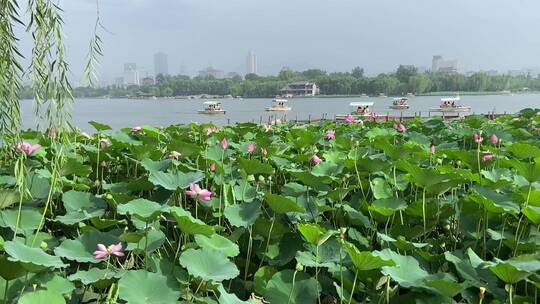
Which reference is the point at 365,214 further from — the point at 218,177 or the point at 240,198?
the point at 218,177

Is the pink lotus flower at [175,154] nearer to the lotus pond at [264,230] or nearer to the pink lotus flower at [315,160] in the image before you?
the lotus pond at [264,230]

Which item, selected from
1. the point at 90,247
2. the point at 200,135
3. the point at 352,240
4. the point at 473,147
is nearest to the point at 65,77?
the point at 90,247

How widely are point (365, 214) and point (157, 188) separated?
0.82 metres

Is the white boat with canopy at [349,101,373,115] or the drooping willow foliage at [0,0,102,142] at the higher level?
the drooping willow foliage at [0,0,102,142]

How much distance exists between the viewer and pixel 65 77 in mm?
1812

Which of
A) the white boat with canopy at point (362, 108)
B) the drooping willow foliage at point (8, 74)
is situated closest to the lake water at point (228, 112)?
the drooping willow foliage at point (8, 74)

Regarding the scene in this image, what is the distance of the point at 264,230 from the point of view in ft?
5.73

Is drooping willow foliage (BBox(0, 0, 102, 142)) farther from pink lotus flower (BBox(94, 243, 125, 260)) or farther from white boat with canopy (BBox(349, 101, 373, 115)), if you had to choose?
white boat with canopy (BBox(349, 101, 373, 115))

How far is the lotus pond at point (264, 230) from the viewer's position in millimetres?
1388

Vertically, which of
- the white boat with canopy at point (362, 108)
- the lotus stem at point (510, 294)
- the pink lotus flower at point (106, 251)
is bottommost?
the white boat with canopy at point (362, 108)

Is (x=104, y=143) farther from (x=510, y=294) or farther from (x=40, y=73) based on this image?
(x=510, y=294)

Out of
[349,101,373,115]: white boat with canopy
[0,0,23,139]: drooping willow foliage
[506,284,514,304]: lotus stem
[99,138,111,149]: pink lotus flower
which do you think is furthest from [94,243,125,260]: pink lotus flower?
[349,101,373,115]: white boat with canopy

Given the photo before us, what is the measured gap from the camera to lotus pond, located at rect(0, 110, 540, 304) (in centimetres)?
139

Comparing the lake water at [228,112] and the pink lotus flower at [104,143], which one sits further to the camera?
the lake water at [228,112]
